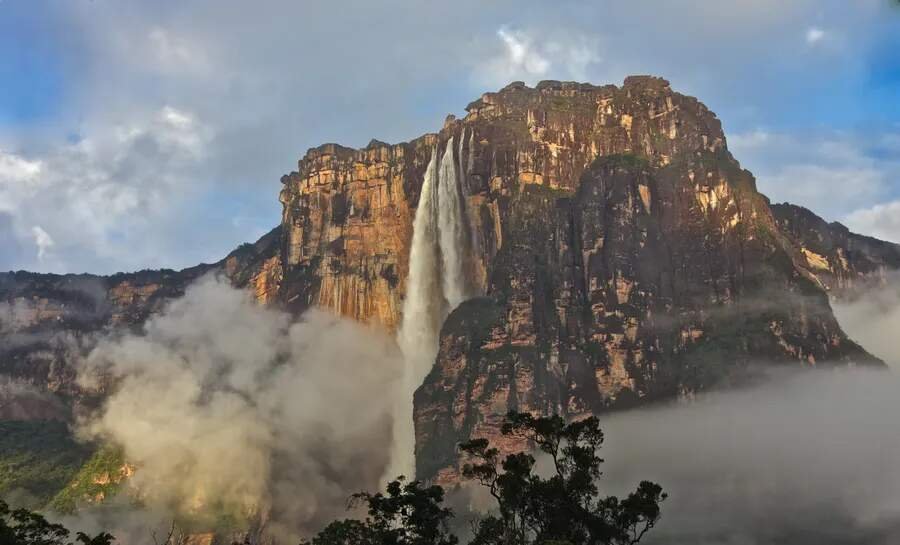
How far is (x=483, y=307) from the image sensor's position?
17425cm

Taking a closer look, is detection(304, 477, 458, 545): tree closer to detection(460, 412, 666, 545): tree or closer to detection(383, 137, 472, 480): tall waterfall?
detection(460, 412, 666, 545): tree

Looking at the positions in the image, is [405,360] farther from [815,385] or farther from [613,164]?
[815,385]

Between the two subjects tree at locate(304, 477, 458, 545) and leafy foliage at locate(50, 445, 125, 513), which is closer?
tree at locate(304, 477, 458, 545)

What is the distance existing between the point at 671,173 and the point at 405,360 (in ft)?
194

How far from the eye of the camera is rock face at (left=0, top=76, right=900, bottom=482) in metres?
161

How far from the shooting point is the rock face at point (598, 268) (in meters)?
161

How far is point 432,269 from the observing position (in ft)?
630

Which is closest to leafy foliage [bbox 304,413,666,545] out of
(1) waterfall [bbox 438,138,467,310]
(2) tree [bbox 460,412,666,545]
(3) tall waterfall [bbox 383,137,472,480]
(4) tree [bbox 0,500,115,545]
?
(2) tree [bbox 460,412,666,545]

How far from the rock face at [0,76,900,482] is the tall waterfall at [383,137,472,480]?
204 cm

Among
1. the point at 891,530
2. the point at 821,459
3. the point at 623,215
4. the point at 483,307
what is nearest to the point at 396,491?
the point at 891,530

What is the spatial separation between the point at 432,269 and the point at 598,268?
1328 inches

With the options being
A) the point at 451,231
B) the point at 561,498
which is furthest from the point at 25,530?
the point at 451,231

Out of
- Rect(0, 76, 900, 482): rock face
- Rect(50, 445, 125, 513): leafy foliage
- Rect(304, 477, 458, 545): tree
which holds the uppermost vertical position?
Rect(0, 76, 900, 482): rock face

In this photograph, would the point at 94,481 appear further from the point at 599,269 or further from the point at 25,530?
the point at 25,530
